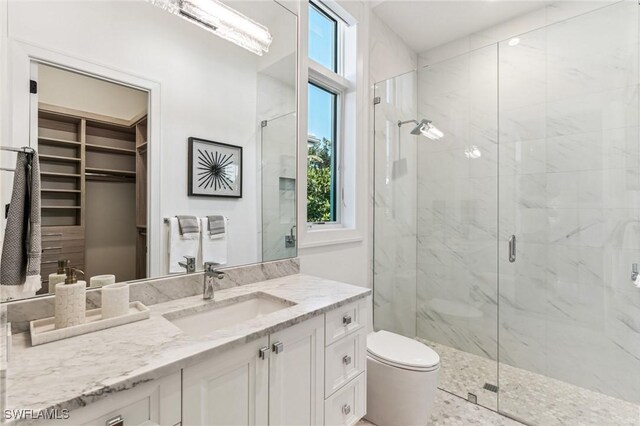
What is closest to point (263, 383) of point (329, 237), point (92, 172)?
→ point (92, 172)

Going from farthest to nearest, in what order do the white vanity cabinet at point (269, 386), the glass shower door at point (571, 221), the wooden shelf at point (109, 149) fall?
the glass shower door at point (571, 221)
the wooden shelf at point (109, 149)
the white vanity cabinet at point (269, 386)

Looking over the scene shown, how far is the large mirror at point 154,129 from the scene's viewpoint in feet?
3.09

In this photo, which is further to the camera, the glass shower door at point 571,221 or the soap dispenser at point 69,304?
the glass shower door at point 571,221

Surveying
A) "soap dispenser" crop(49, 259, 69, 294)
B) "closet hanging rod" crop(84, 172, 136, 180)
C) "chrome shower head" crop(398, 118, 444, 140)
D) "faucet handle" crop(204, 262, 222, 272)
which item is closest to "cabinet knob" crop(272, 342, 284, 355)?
"faucet handle" crop(204, 262, 222, 272)

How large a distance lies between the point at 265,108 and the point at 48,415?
1.39m

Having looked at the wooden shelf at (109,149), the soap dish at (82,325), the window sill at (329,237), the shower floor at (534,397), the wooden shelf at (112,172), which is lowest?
the shower floor at (534,397)

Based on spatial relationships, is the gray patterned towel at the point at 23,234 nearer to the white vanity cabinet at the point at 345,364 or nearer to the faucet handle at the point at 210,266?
the faucet handle at the point at 210,266

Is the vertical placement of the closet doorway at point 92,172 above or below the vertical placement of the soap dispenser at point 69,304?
above

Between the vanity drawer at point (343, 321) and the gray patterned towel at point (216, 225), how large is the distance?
25.0 inches

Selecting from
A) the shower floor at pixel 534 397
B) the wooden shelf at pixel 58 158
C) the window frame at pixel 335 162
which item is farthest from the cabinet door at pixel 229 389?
the shower floor at pixel 534 397

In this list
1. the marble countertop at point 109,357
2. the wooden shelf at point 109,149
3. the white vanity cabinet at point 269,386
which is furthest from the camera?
the wooden shelf at point 109,149

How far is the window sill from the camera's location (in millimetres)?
1714

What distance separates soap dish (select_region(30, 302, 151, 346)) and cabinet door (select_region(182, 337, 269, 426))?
0.32m

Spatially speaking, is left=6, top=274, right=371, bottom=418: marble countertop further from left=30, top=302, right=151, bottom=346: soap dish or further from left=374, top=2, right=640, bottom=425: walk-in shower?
left=374, top=2, right=640, bottom=425: walk-in shower
